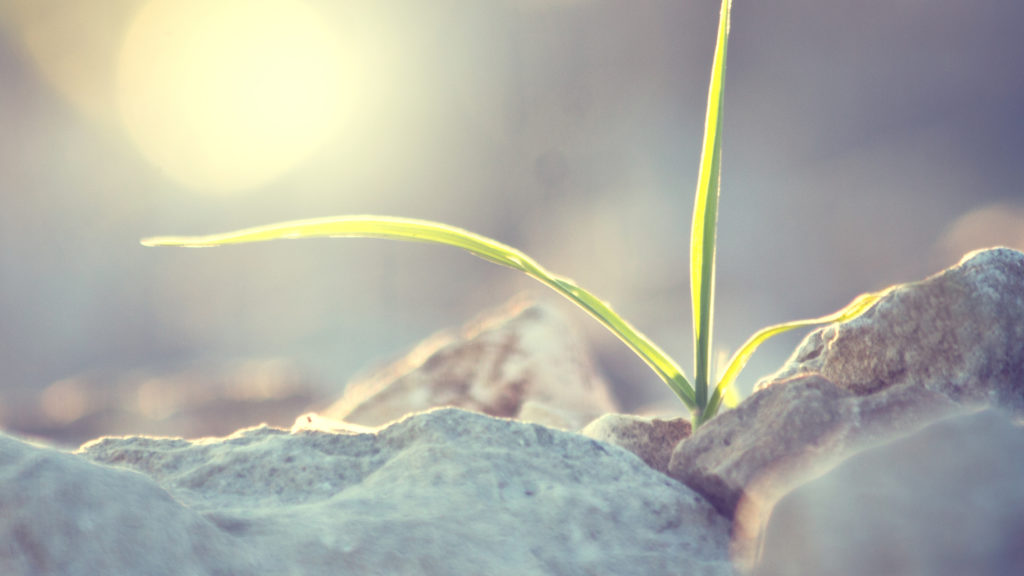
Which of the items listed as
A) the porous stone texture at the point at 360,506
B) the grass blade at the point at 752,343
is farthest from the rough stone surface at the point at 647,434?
the porous stone texture at the point at 360,506

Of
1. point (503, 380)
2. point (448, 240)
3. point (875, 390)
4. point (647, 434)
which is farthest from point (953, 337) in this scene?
point (503, 380)

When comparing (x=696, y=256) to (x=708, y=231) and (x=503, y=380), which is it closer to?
(x=708, y=231)

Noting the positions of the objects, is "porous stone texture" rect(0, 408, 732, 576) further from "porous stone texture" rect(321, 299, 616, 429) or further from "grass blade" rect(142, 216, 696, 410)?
"porous stone texture" rect(321, 299, 616, 429)

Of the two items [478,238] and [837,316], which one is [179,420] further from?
[837,316]

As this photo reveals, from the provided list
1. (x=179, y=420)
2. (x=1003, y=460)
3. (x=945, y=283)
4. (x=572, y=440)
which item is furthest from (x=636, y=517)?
(x=179, y=420)

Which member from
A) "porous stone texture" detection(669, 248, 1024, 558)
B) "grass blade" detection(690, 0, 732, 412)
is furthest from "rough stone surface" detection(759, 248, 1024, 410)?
"grass blade" detection(690, 0, 732, 412)

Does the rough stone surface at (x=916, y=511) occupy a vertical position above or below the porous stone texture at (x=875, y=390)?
below

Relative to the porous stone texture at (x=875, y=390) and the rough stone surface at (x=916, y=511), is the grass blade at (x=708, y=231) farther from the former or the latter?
the rough stone surface at (x=916, y=511)
